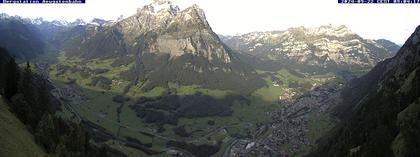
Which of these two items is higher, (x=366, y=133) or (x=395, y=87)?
(x=395, y=87)

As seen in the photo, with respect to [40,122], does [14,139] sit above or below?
above

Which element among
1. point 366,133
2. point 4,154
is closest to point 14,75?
point 4,154

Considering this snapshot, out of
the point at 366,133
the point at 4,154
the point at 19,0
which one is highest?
the point at 19,0

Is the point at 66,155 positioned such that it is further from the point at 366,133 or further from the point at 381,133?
the point at 366,133

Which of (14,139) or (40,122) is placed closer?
(14,139)

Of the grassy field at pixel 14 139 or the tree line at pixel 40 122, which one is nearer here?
the grassy field at pixel 14 139

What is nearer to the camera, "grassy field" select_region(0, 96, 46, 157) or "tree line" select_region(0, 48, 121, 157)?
"grassy field" select_region(0, 96, 46, 157)

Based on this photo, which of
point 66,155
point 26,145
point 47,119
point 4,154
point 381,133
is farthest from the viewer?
point 381,133

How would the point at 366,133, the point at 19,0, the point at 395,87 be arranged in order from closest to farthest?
1. the point at 19,0
2. the point at 366,133
3. the point at 395,87
